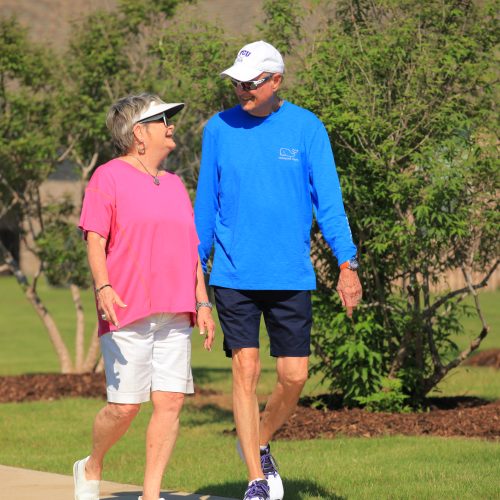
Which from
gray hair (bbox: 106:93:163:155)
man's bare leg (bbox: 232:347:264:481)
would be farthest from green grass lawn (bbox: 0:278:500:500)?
gray hair (bbox: 106:93:163:155)

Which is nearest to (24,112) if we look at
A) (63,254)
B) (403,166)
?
(63,254)

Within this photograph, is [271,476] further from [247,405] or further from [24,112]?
[24,112]

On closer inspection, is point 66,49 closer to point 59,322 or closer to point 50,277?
point 50,277

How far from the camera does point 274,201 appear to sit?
643 centimetres

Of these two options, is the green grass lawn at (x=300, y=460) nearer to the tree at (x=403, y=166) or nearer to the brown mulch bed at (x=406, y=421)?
the brown mulch bed at (x=406, y=421)

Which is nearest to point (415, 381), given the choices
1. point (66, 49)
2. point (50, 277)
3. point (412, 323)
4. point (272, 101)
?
point (412, 323)

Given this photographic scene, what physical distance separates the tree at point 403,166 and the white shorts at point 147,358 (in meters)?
3.73

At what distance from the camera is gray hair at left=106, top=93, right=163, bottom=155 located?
621 centimetres

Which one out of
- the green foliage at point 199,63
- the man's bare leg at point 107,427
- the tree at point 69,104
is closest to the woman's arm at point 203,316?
the man's bare leg at point 107,427

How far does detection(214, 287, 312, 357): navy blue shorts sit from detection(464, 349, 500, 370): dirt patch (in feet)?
35.6

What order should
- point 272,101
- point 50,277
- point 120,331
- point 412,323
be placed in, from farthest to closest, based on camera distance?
point 50,277
point 412,323
point 272,101
point 120,331

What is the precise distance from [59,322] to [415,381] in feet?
61.8

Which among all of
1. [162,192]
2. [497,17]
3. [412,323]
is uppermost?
[497,17]

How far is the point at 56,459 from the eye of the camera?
952 cm
